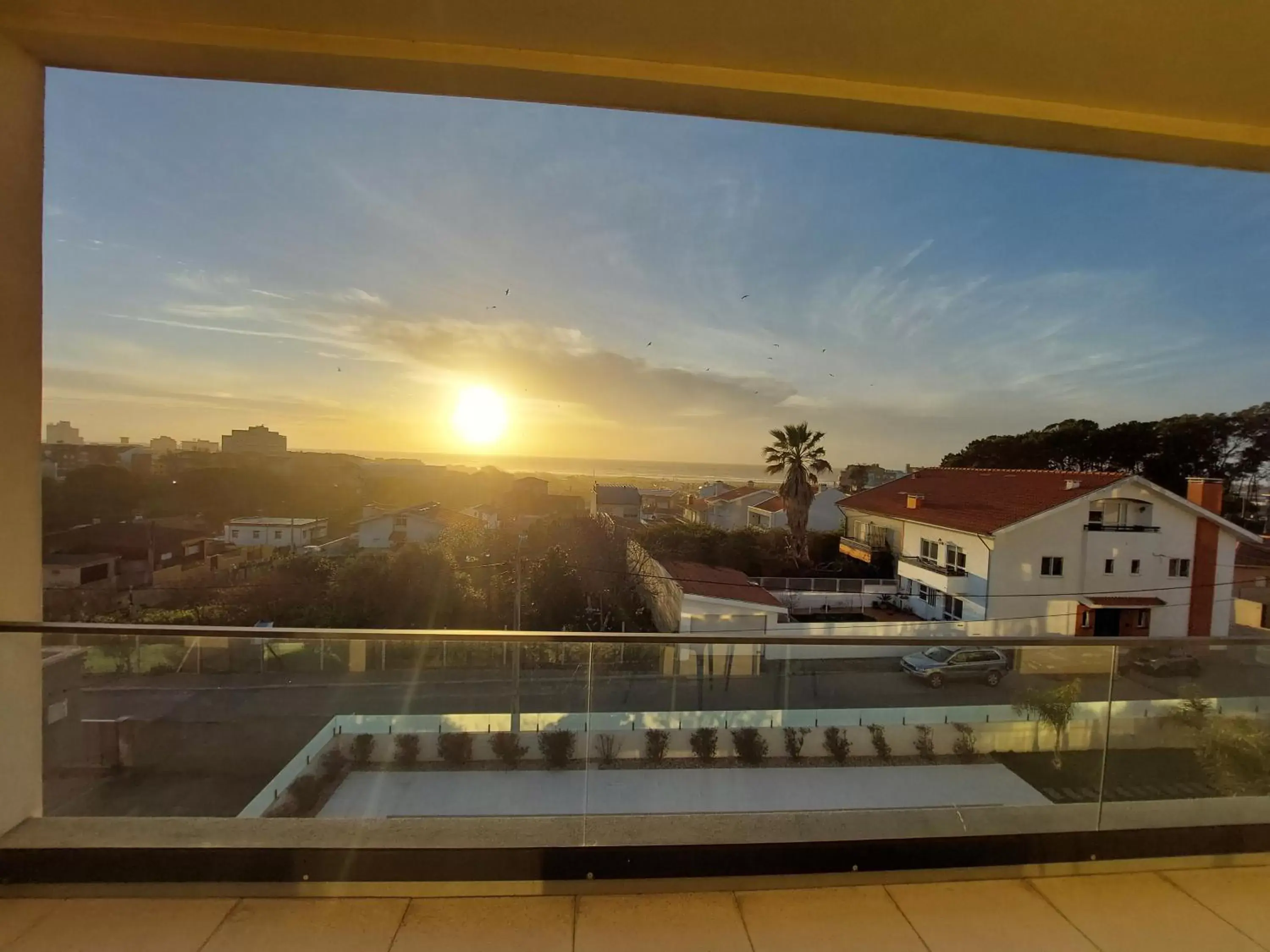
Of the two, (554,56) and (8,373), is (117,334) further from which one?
(554,56)

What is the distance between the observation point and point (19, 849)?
4.56ft

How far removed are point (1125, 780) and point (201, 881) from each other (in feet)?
9.56

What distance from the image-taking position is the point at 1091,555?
10125mm

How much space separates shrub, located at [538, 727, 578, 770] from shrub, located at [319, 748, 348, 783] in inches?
25.7

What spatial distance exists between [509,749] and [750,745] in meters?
0.82

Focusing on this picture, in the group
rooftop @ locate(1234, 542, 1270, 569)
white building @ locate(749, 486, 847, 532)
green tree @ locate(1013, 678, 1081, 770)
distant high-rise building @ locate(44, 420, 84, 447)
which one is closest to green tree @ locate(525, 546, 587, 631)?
distant high-rise building @ locate(44, 420, 84, 447)

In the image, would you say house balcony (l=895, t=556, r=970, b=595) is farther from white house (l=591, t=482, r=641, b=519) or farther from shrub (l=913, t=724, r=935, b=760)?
shrub (l=913, t=724, r=935, b=760)

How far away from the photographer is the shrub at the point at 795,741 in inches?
66.8

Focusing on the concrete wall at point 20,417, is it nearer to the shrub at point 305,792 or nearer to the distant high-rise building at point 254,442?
the shrub at point 305,792

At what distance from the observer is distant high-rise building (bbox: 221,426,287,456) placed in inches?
203

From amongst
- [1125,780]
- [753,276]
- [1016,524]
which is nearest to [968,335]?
[1016,524]

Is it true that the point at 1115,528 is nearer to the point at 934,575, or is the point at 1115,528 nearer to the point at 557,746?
the point at 934,575

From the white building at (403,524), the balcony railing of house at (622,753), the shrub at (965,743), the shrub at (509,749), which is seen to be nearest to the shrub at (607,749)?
the balcony railing of house at (622,753)

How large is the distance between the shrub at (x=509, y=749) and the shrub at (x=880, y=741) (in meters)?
1.19
